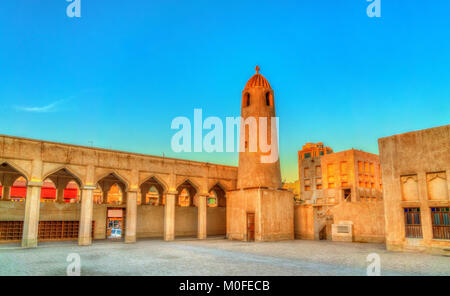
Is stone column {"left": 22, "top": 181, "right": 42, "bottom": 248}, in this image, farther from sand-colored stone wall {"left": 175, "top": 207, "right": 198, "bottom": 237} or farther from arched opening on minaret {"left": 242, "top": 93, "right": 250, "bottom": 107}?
arched opening on minaret {"left": 242, "top": 93, "right": 250, "bottom": 107}

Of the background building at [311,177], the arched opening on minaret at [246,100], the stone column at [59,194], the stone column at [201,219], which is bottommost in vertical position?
the stone column at [201,219]

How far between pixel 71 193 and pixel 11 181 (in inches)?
459

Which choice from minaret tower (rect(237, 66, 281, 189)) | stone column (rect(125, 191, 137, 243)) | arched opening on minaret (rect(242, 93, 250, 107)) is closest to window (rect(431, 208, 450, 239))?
minaret tower (rect(237, 66, 281, 189))

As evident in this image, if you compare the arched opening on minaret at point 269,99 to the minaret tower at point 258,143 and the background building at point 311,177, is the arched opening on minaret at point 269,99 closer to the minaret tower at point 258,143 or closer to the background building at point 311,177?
the minaret tower at point 258,143

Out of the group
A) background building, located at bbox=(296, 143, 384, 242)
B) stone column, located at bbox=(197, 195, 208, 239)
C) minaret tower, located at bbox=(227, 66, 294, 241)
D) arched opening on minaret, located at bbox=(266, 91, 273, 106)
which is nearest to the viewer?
background building, located at bbox=(296, 143, 384, 242)

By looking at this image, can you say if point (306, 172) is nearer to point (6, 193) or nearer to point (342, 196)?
point (342, 196)

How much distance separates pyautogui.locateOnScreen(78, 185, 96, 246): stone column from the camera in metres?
21.5

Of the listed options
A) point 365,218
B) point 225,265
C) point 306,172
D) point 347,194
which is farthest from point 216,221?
point 306,172

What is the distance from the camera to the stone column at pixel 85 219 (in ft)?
70.5

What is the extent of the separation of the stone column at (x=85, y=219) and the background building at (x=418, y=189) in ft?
61.5

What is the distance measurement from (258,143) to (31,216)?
16.8 m

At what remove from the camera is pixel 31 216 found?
779 inches

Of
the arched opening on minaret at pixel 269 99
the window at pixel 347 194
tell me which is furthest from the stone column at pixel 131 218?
the window at pixel 347 194
